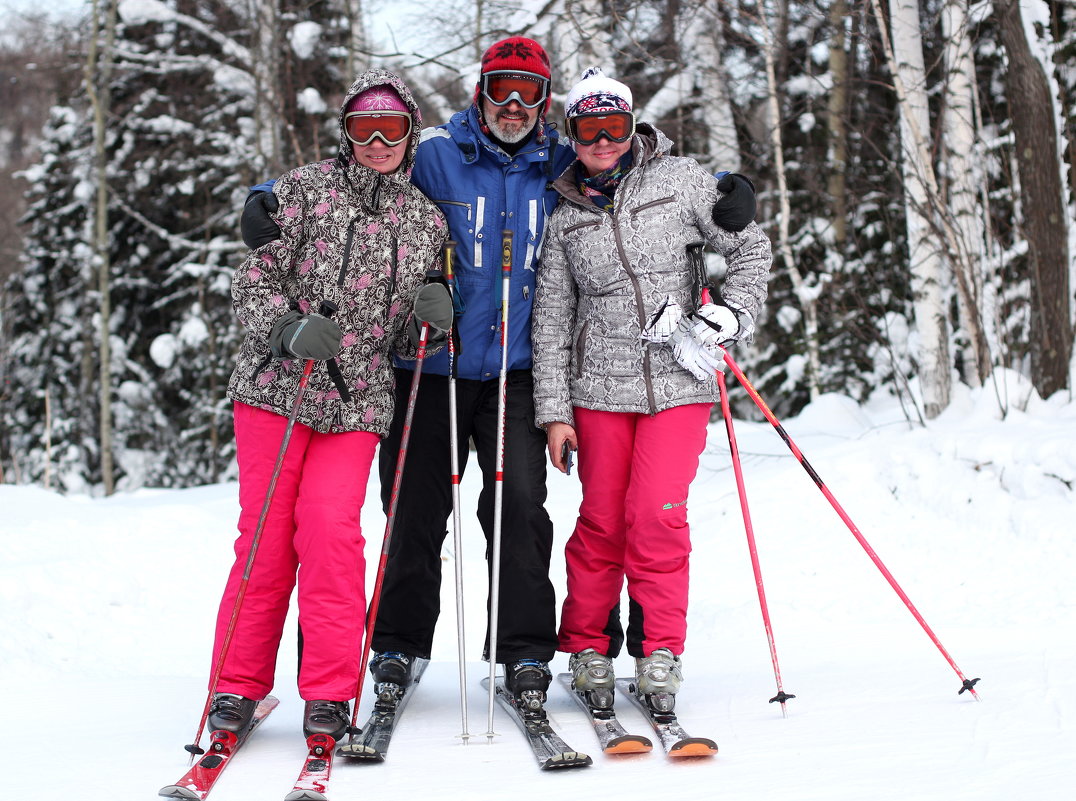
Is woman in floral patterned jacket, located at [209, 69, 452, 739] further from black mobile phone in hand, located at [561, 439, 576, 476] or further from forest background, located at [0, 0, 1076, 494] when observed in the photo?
forest background, located at [0, 0, 1076, 494]

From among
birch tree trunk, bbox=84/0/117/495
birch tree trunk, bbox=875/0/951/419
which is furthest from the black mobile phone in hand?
birch tree trunk, bbox=84/0/117/495

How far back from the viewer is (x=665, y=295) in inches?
132

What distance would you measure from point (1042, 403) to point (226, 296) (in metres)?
12.9

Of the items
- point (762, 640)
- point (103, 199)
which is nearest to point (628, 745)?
point (762, 640)

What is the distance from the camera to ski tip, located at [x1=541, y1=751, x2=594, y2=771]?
107 inches

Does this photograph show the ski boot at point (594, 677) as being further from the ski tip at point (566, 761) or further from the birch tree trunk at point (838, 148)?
the birch tree trunk at point (838, 148)

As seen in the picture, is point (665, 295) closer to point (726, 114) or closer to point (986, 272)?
point (986, 272)

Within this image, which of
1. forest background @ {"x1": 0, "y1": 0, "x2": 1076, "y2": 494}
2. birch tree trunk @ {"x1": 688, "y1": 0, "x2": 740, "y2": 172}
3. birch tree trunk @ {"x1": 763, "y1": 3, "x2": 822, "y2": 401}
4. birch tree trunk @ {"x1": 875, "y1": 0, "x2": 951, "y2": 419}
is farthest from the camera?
birch tree trunk @ {"x1": 688, "y1": 0, "x2": 740, "y2": 172}

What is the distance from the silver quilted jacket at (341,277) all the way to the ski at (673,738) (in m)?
1.23

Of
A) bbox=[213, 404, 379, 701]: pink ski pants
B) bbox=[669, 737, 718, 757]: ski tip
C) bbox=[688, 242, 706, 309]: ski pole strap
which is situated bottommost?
bbox=[669, 737, 718, 757]: ski tip

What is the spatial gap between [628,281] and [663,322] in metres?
0.20

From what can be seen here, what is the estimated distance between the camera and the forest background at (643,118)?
21.2 feet

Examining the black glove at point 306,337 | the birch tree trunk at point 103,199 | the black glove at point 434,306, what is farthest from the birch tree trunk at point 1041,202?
the birch tree trunk at point 103,199

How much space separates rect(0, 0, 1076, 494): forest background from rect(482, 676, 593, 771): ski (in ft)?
12.5
